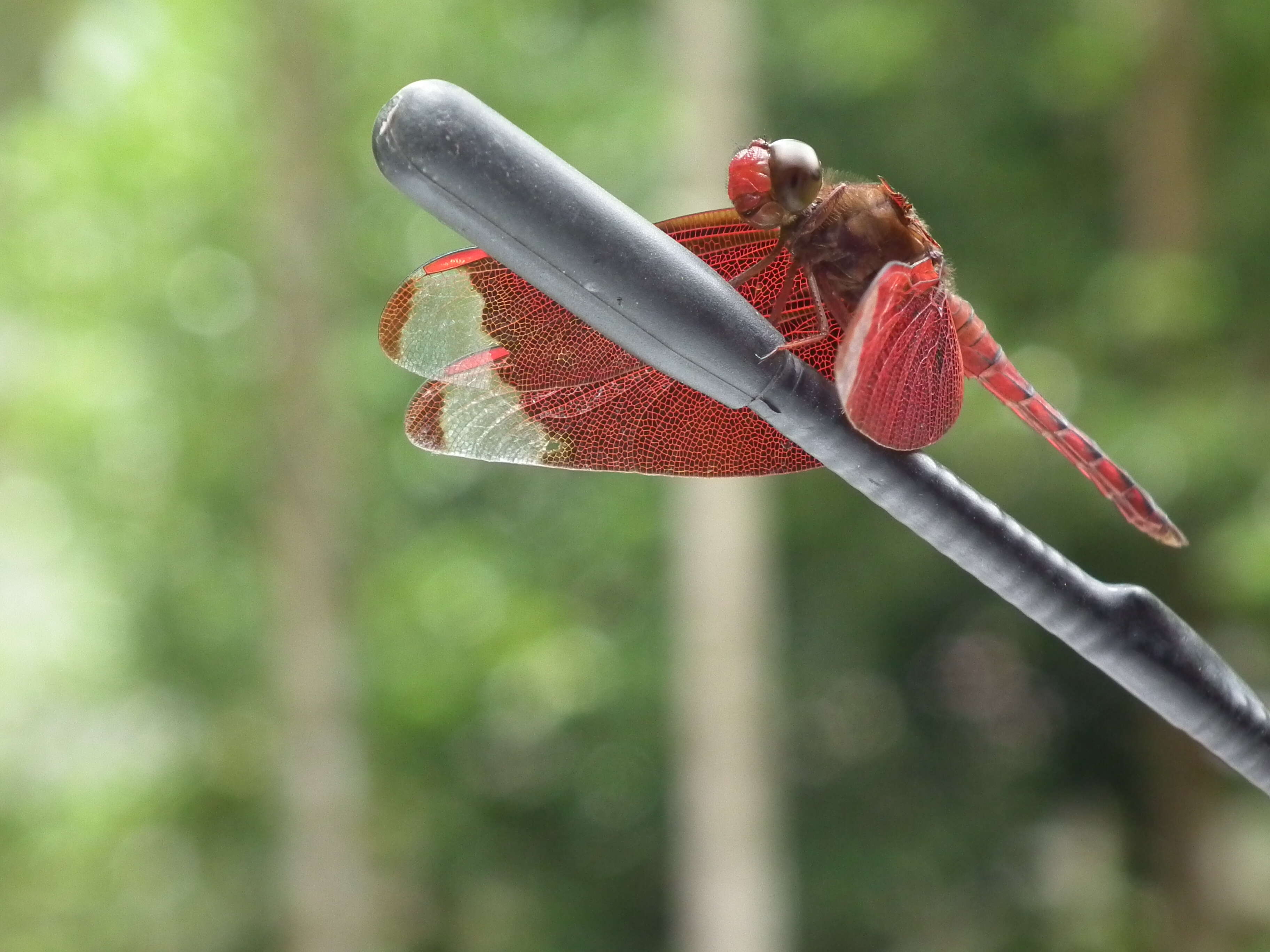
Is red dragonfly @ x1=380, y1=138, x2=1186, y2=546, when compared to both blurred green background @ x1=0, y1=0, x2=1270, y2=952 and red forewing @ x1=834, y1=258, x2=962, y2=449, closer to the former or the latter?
red forewing @ x1=834, y1=258, x2=962, y2=449

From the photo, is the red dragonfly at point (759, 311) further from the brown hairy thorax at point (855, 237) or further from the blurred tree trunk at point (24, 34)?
the blurred tree trunk at point (24, 34)

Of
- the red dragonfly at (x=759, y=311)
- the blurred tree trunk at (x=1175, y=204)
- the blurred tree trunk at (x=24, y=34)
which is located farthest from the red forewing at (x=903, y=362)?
the blurred tree trunk at (x=1175, y=204)

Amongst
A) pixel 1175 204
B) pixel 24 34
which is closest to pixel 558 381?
pixel 24 34

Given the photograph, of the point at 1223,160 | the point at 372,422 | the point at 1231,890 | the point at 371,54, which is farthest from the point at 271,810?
the point at 1223,160

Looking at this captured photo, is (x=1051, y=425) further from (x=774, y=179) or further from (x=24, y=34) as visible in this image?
(x=24, y=34)

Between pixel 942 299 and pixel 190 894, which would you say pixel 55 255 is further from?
pixel 942 299

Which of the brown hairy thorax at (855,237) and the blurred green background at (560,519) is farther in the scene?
the blurred green background at (560,519)

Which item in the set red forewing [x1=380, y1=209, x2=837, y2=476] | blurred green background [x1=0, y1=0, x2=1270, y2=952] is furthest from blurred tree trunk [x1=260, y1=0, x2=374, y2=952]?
red forewing [x1=380, y1=209, x2=837, y2=476]
